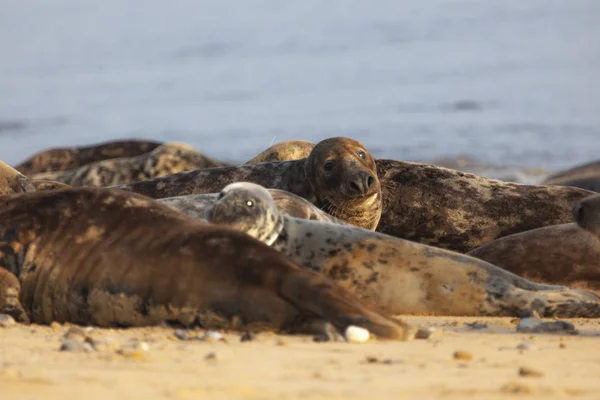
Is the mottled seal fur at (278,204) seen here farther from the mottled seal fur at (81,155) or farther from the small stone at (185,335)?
the mottled seal fur at (81,155)

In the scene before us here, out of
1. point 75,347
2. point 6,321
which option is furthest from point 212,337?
point 6,321

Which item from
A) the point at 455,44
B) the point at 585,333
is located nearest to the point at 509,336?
the point at 585,333

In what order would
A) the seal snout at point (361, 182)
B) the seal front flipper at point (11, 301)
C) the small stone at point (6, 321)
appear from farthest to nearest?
the seal snout at point (361, 182), the seal front flipper at point (11, 301), the small stone at point (6, 321)

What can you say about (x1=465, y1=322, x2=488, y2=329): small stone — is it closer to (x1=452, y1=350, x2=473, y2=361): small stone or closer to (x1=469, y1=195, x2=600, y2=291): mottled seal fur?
(x1=452, y1=350, x2=473, y2=361): small stone

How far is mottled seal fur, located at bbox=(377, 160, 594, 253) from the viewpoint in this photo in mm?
9219

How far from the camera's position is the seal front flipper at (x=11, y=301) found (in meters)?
Result: 5.20

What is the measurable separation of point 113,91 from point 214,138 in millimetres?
13026

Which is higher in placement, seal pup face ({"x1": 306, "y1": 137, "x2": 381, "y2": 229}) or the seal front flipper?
seal pup face ({"x1": 306, "y1": 137, "x2": 381, "y2": 229})

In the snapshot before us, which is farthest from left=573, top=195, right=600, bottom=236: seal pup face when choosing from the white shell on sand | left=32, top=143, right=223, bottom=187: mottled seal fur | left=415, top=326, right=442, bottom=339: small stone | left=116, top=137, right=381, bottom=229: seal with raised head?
left=32, top=143, right=223, bottom=187: mottled seal fur

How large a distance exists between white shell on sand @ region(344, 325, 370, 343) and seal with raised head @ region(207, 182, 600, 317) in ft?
4.64

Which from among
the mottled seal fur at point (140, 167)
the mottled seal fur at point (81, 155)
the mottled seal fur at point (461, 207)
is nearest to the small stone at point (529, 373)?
the mottled seal fur at point (461, 207)

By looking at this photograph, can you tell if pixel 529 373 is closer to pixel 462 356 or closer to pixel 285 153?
pixel 462 356

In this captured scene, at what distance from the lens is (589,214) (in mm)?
5855

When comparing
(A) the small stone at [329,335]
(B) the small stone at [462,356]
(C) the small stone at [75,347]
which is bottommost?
(C) the small stone at [75,347]
